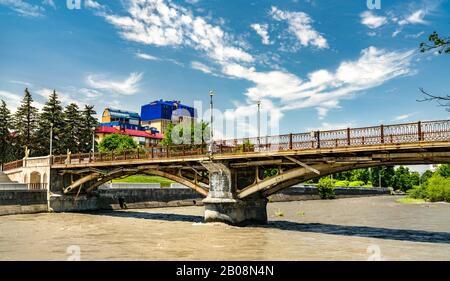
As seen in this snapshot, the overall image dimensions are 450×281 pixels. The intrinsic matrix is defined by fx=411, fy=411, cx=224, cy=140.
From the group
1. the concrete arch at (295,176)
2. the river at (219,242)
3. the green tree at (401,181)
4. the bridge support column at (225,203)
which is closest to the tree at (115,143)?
the river at (219,242)

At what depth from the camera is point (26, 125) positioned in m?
67.4

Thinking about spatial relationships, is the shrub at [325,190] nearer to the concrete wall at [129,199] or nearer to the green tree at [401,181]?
the concrete wall at [129,199]

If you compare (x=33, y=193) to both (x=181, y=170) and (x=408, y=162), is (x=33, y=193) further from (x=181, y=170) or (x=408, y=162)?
(x=408, y=162)

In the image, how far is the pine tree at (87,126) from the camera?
7506cm

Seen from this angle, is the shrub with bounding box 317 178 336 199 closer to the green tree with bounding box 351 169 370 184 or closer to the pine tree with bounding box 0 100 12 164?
the green tree with bounding box 351 169 370 184

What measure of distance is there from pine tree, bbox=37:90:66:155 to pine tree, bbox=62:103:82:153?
0.93 meters

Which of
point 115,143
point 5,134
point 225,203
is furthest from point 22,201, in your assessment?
point 115,143

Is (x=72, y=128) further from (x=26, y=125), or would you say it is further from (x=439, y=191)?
(x=439, y=191)

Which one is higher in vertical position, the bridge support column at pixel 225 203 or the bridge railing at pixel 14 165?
the bridge railing at pixel 14 165

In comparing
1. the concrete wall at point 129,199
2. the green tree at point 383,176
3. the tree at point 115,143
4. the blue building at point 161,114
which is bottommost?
the concrete wall at point 129,199

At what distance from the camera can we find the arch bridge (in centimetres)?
2053

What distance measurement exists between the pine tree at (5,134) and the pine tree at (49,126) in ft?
17.9

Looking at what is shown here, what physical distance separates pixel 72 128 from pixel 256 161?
52891 mm

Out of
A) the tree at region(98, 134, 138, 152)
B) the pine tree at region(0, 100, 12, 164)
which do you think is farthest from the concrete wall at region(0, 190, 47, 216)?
the tree at region(98, 134, 138, 152)
